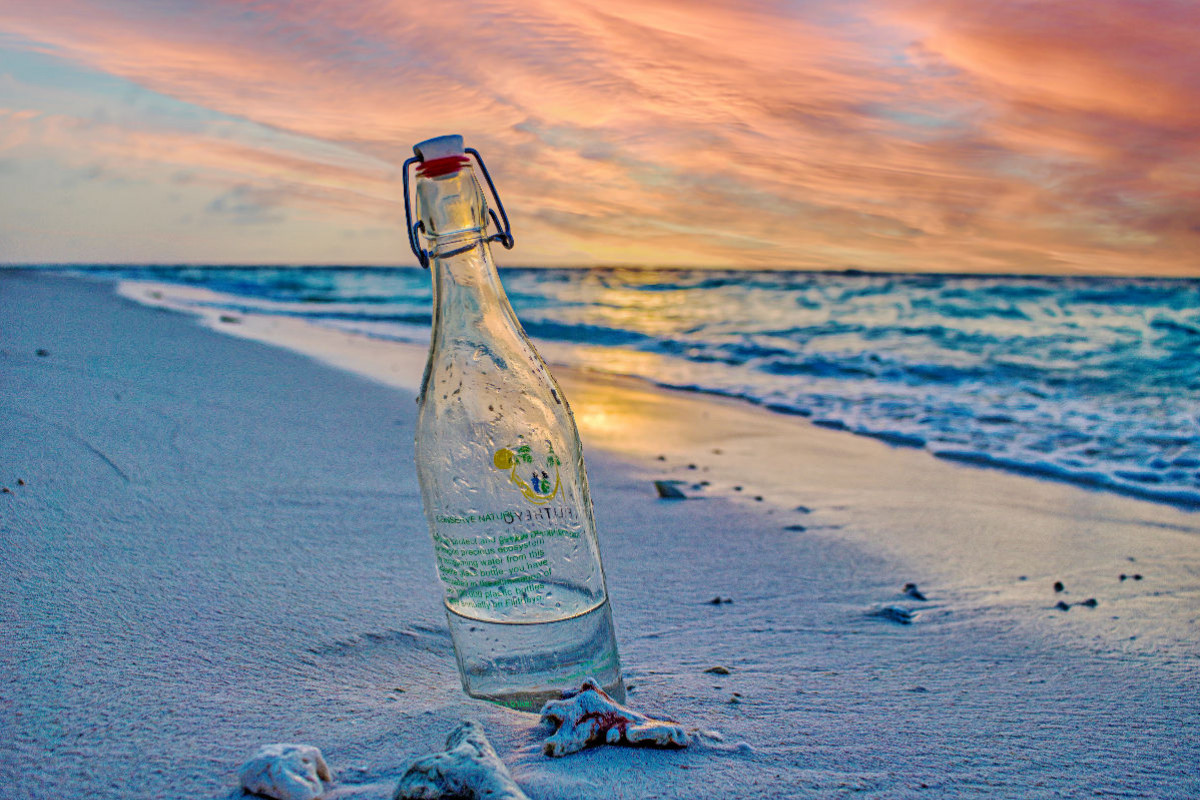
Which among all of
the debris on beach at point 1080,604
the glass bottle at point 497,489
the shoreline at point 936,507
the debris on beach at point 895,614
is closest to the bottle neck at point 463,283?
the glass bottle at point 497,489

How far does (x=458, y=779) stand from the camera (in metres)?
1.03

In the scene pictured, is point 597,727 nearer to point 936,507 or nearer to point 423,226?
point 423,226

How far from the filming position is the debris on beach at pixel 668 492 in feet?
11.0

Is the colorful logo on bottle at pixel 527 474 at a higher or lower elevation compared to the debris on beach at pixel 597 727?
higher

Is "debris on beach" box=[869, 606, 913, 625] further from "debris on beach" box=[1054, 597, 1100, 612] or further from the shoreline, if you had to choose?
"debris on beach" box=[1054, 597, 1100, 612]

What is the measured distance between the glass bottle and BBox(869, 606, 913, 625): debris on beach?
1.07 meters

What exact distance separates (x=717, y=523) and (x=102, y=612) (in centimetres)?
196

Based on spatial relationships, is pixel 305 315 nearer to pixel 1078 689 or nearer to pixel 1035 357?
pixel 1035 357

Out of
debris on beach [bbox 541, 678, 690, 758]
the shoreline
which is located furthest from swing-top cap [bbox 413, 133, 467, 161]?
the shoreline

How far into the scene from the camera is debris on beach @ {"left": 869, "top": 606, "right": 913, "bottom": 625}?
2201 mm

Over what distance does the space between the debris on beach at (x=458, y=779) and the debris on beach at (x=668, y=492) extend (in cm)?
233

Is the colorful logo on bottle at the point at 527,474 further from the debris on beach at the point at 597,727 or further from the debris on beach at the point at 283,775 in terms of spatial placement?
the debris on beach at the point at 283,775

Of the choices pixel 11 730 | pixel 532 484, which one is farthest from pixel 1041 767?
pixel 11 730

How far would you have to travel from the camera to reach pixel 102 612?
1.59 meters
